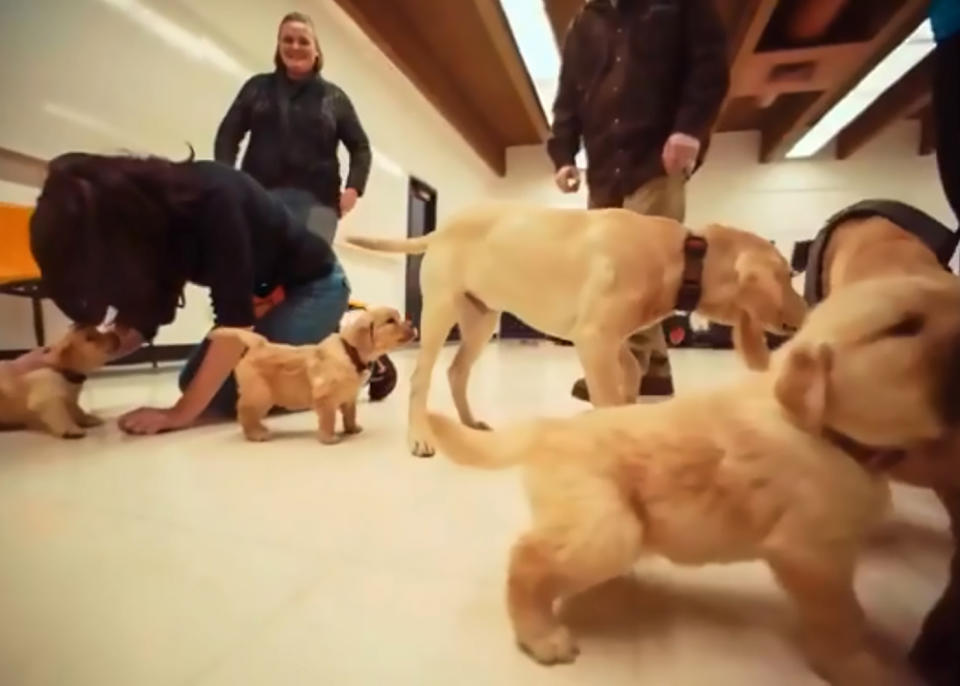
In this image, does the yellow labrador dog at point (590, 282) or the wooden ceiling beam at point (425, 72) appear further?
the yellow labrador dog at point (590, 282)

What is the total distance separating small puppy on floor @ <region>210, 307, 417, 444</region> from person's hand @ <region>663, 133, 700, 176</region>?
0.73 metres

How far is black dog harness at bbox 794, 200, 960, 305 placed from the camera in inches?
11.1

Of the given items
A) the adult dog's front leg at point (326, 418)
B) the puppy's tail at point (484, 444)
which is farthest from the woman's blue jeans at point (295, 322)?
the puppy's tail at point (484, 444)

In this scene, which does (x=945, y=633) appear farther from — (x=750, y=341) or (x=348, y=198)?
(x=348, y=198)

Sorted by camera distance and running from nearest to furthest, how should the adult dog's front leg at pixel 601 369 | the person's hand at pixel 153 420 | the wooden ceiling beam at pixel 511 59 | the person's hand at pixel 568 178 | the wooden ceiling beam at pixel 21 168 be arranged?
the wooden ceiling beam at pixel 21 168
the wooden ceiling beam at pixel 511 59
the person's hand at pixel 568 178
the adult dog's front leg at pixel 601 369
the person's hand at pixel 153 420

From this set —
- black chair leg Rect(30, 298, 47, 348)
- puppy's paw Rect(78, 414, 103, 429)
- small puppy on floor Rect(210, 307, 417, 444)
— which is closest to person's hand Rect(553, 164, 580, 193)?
black chair leg Rect(30, 298, 47, 348)

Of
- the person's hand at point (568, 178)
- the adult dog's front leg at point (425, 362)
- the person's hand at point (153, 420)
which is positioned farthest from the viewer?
the adult dog's front leg at point (425, 362)

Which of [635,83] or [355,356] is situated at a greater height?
[635,83]

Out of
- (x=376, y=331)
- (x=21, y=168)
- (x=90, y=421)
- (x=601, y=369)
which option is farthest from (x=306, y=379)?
(x=21, y=168)

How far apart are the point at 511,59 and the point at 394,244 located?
0.27m

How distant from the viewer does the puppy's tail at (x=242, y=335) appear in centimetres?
91

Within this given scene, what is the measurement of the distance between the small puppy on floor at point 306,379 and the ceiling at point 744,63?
2.26ft

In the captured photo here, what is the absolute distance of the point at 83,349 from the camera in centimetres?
39

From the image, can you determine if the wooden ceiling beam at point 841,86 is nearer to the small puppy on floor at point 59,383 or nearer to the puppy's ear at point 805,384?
the puppy's ear at point 805,384
